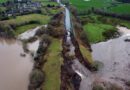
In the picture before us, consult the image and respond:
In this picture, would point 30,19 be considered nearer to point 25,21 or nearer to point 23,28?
point 25,21

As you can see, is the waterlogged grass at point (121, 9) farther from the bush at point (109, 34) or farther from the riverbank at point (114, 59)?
the riverbank at point (114, 59)

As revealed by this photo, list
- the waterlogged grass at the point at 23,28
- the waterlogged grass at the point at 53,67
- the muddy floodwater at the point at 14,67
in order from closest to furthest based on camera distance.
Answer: the waterlogged grass at the point at 53,67
the muddy floodwater at the point at 14,67
the waterlogged grass at the point at 23,28

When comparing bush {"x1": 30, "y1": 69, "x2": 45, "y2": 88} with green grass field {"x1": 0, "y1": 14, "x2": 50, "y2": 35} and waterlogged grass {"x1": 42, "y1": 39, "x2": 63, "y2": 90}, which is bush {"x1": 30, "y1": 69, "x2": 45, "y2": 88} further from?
green grass field {"x1": 0, "y1": 14, "x2": 50, "y2": 35}

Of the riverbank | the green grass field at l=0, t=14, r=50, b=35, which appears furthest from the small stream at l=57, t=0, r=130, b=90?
the green grass field at l=0, t=14, r=50, b=35

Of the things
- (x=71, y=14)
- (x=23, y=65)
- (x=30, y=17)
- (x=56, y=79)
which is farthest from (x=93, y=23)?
(x=56, y=79)

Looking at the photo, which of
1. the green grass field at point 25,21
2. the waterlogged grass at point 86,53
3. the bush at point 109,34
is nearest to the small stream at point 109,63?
the waterlogged grass at point 86,53
